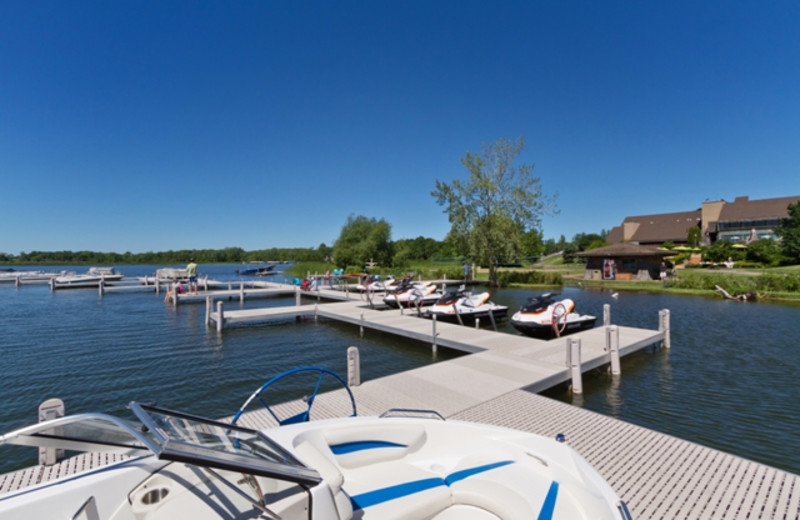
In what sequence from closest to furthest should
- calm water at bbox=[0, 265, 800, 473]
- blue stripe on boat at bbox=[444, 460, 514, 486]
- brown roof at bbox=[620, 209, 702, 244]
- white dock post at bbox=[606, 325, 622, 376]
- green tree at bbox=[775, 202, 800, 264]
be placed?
blue stripe on boat at bbox=[444, 460, 514, 486] < calm water at bbox=[0, 265, 800, 473] < white dock post at bbox=[606, 325, 622, 376] < green tree at bbox=[775, 202, 800, 264] < brown roof at bbox=[620, 209, 702, 244]

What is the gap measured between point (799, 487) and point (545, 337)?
9465 millimetres

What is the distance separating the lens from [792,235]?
1455 inches

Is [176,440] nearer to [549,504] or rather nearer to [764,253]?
[549,504]

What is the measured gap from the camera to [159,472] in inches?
89.5

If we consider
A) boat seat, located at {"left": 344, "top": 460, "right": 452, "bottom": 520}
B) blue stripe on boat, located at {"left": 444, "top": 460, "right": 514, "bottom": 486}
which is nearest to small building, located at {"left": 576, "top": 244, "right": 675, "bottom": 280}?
blue stripe on boat, located at {"left": 444, "top": 460, "right": 514, "bottom": 486}

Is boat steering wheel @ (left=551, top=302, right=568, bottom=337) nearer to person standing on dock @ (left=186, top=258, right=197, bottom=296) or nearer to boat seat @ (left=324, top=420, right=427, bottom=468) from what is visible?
boat seat @ (left=324, top=420, right=427, bottom=468)

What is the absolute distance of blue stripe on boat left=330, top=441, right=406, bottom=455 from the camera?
10.3 ft

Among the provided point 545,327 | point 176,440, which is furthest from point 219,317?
point 176,440

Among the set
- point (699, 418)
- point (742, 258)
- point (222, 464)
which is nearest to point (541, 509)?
point (222, 464)

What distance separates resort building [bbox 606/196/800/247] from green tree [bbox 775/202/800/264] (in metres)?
7.99

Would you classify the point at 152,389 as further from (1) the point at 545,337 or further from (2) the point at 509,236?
(2) the point at 509,236

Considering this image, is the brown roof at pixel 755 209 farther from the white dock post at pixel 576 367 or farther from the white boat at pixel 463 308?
the white dock post at pixel 576 367

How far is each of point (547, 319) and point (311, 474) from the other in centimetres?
1218

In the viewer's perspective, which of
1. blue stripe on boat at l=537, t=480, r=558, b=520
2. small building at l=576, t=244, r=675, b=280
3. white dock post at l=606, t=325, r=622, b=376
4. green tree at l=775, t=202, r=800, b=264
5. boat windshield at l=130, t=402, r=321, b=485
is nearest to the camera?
boat windshield at l=130, t=402, r=321, b=485
